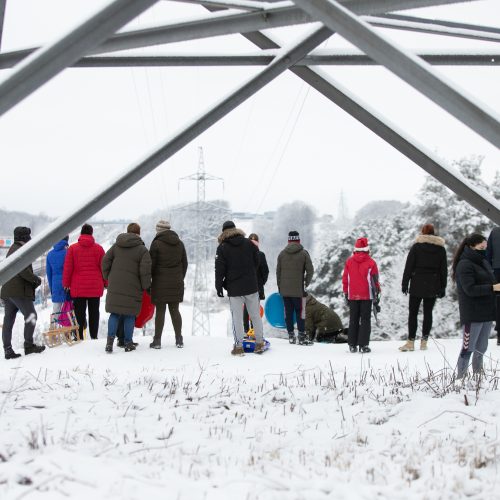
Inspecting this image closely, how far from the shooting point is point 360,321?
28.6ft

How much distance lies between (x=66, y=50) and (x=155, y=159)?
3.80ft

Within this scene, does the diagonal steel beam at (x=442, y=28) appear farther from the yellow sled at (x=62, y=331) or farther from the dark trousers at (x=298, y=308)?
the yellow sled at (x=62, y=331)

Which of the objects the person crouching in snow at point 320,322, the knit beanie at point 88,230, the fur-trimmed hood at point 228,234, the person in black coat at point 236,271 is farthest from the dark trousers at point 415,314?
the knit beanie at point 88,230

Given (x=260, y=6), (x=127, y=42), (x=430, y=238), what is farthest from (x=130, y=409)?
(x=430, y=238)

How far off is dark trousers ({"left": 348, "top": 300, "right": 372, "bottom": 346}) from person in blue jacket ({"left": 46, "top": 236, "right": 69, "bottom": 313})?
4.85m

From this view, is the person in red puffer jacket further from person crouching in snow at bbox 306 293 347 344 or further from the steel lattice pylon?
the steel lattice pylon

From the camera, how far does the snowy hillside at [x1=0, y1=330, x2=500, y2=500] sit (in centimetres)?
275

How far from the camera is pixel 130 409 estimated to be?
167 inches

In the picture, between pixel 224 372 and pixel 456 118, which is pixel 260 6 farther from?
pixel 224 372

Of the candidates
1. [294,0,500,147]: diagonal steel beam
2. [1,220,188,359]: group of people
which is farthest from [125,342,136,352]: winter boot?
[294,0,500,147]: diagonal steel beam

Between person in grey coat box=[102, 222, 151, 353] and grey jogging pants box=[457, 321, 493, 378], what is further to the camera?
person in grey coat box=[102, 222, 151, 353]

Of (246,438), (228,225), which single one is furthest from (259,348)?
(246,438)

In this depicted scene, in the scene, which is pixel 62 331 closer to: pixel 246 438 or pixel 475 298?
pixel 246 438

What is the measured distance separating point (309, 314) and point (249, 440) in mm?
6798
